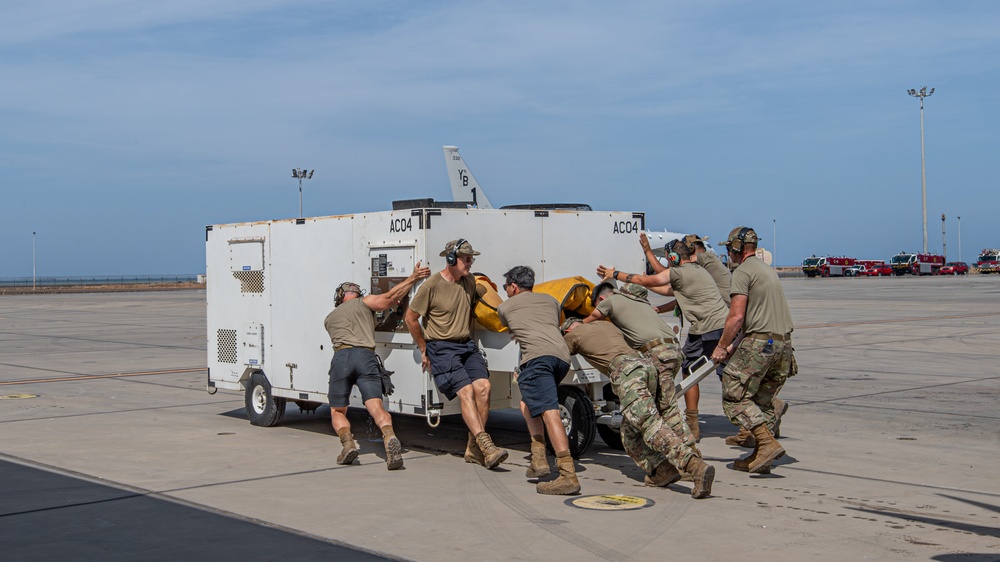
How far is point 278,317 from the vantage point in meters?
12.2

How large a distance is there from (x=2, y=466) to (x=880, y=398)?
10412 millimetres

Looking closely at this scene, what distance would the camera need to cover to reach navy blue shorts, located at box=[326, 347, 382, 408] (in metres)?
10.0

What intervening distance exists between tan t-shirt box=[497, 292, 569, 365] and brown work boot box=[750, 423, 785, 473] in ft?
5.63

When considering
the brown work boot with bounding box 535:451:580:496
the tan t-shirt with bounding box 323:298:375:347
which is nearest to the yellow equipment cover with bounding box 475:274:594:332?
the tan t-shirt with bounding box 323:298:375:347

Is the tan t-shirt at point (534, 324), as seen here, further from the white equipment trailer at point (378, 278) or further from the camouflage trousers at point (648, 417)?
the white equipment trailer at point (378, 278)

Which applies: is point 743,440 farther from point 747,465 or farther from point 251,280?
point 251,280

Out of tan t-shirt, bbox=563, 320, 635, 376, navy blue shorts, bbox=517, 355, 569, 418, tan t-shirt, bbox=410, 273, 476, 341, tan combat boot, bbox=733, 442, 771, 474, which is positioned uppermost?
tan t-shirt, bbox=410, 273, 476, 341

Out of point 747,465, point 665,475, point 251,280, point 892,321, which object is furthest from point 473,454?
point 892,321

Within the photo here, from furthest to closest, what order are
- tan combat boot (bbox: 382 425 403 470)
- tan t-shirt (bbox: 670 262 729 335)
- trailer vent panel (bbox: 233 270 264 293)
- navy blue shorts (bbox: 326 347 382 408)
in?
trailer vent panel (bbox: 233 270 264 293) < tan t-shirt (bbox: 670 262 729 335) < navy blue shorts (bbox: 326 347 382 408) < tan combat boot (bbox: 382 425 403 470)

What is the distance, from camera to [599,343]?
895 cm

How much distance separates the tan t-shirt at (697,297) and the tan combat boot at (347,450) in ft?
11.6

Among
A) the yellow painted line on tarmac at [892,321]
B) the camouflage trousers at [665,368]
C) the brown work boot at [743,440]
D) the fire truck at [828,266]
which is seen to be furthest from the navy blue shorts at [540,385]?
the fire truck at [828,266]

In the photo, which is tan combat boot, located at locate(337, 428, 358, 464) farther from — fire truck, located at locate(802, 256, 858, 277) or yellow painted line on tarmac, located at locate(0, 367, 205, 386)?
fire truck, located at locate(802, 256, 858, 277)

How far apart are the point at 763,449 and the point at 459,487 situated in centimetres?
255
